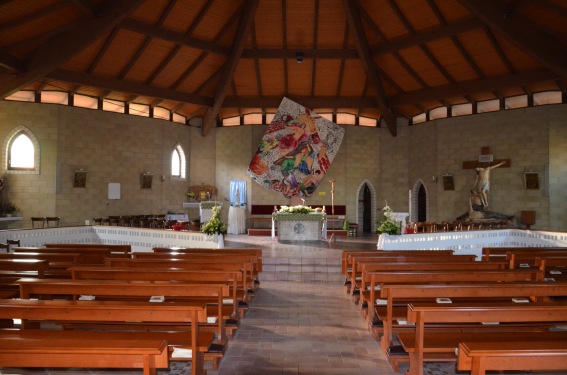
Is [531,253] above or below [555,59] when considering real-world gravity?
below

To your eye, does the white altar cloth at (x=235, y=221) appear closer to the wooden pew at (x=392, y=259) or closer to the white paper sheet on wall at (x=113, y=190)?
the white paper sheet on wall at (x=113, y=190)

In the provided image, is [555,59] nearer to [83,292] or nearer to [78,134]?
[83,292]

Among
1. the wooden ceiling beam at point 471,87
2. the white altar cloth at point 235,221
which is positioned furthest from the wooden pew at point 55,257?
the wooden ceiling beam at point 471,87

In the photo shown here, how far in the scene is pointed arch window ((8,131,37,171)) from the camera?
17.5 m

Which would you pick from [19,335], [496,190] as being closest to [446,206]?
[496,190]

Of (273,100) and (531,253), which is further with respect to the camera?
(273,100)

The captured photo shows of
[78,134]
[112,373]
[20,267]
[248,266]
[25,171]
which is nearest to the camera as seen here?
[112,373]

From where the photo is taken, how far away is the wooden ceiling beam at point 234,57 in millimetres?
15723

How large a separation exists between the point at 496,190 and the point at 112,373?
58.8 ft

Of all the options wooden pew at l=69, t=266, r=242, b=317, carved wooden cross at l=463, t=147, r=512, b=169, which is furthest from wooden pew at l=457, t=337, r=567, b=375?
carved wooden cross at l=463, t=147, r=512, b=169

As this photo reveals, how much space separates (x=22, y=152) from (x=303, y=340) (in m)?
15.9

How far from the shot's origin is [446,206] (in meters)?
20.7

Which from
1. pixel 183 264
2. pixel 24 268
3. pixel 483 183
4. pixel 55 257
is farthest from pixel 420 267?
pixel 483 183

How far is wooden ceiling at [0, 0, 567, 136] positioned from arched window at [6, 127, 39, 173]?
193 centimetres
